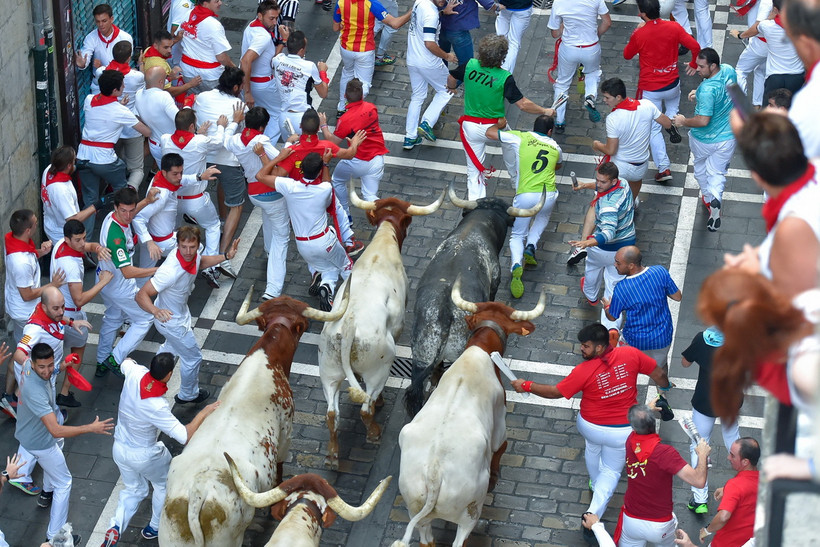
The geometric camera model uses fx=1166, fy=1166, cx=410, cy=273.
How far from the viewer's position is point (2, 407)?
1190cm

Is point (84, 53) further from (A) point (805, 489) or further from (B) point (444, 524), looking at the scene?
(A) point (805, 489)

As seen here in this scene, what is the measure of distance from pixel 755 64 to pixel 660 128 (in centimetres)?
209

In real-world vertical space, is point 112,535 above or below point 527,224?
below

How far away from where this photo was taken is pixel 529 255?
14.0 meters

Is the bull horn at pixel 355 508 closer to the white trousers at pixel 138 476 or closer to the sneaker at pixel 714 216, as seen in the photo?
the white trousers at pixel 138 476

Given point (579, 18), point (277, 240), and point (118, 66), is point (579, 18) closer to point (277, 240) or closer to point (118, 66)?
point (277, 240)

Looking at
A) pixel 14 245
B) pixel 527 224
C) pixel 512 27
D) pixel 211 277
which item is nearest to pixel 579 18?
pixel 512 27

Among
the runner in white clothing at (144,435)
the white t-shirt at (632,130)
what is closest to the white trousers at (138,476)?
the runner in white clothing at (144,435)

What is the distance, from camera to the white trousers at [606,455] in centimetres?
1036

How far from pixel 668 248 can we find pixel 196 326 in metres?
5.78

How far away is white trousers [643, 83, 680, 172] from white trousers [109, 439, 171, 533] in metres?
7.79

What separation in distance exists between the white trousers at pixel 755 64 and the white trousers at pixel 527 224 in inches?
142

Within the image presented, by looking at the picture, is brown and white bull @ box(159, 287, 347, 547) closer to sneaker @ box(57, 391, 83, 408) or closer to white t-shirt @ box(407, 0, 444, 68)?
sneaker @ box(57, 391, 83, 408)

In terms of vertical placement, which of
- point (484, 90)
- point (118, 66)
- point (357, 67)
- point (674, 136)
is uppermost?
point (484, 90)
